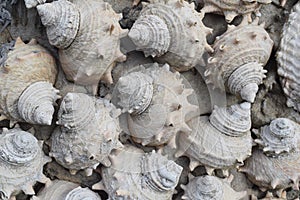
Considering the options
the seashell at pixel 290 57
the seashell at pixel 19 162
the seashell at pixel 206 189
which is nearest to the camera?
the seashell at pixel 19 162

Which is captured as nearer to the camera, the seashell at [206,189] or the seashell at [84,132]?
the seashell at [84,132]

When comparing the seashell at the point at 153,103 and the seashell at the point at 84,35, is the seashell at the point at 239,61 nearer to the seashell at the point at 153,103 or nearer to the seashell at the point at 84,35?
the seashell at the point at 153,103

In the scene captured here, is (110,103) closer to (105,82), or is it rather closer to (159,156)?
(105,82)

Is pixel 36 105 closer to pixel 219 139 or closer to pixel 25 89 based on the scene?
pixel 25 89

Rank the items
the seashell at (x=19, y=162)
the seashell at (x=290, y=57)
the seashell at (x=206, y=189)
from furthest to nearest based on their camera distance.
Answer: the seashell at (x=290, y=57) → the seashell at (x=206, y=189) → the seashell at (x=19, y=162)

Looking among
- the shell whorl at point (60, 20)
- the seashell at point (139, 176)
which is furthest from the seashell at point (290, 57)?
the shell whorl at point (60, 20)

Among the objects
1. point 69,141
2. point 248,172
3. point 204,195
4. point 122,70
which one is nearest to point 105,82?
point 122,70

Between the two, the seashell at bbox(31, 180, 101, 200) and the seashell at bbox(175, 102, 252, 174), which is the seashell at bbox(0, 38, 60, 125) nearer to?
the seashell at bbox(31, 180, 101, 200)

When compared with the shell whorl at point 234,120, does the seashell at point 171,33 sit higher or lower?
higher

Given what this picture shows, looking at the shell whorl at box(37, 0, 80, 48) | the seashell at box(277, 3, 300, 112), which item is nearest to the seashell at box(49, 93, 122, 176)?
the shell whorl at box(37, 0, 80, 48)
